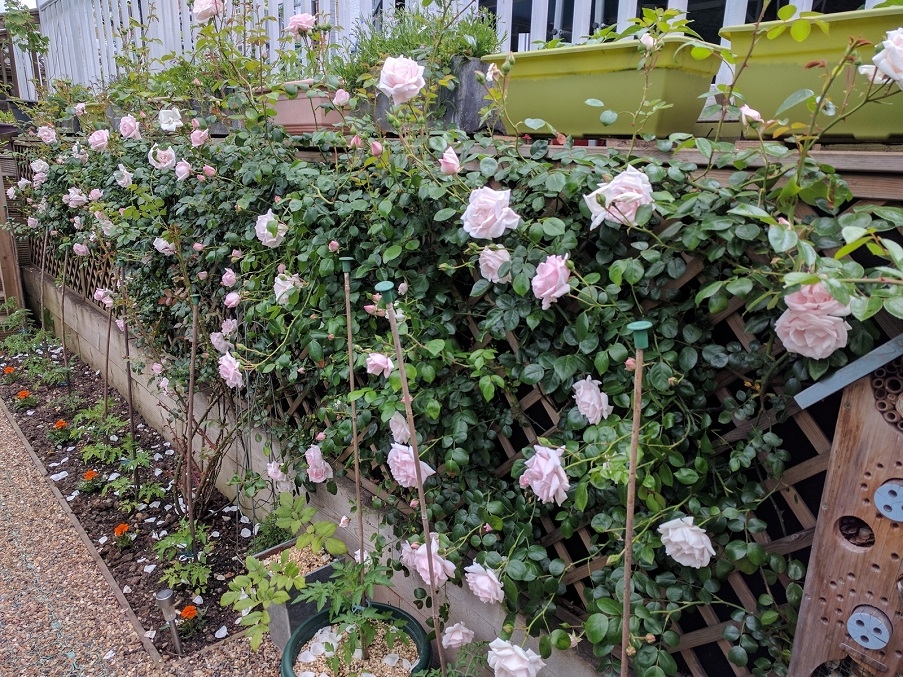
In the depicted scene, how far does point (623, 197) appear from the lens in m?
1.06

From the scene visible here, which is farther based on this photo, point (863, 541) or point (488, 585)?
point (488, 585)

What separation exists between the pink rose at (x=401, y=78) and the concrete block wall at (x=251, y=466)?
121 cm

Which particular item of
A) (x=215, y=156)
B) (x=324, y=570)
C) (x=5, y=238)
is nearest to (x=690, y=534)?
(x=324, y=570)

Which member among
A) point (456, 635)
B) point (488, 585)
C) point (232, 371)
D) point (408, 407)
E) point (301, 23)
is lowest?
point (456, 635)

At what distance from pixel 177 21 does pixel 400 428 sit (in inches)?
126

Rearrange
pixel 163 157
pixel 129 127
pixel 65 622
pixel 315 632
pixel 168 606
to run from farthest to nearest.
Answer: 1. pixel 129 127
2. pixel 163 157
3. pixel 65 622
4. pixel 168 606
5. pixel 315 632

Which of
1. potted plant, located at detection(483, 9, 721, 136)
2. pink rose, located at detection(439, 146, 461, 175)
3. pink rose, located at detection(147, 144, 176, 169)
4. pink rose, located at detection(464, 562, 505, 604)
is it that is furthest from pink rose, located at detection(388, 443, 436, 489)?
pink rose, located at detection(147, 144, 176, 169)

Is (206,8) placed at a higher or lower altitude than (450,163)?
higher

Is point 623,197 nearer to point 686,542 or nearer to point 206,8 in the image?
point 686,542

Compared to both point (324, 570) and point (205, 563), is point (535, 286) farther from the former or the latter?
point (205, 563)

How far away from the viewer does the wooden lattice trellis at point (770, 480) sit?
3.16 feet

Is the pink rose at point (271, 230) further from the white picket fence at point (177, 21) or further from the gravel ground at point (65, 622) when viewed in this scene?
the gravel ground at point (65, 622)

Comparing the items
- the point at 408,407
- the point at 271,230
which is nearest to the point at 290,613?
the point at 408,407

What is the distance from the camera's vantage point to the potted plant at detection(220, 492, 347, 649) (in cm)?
157
